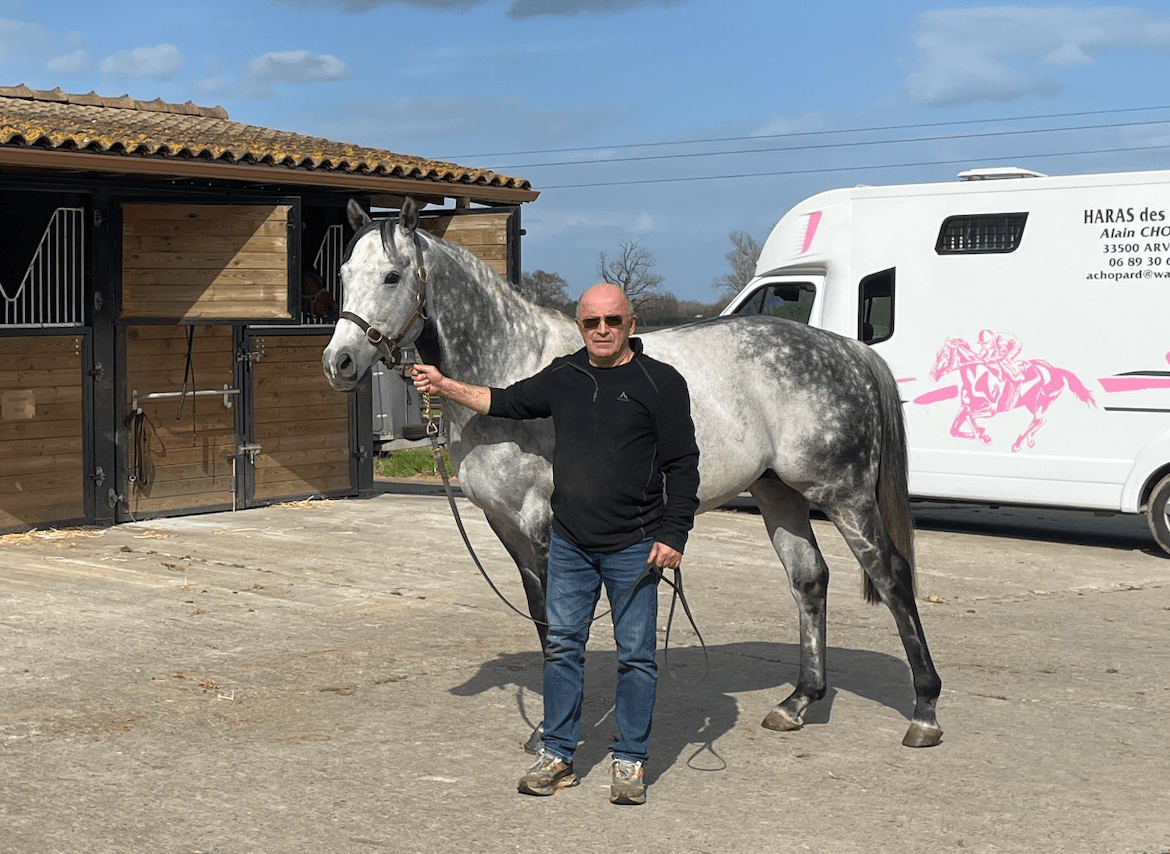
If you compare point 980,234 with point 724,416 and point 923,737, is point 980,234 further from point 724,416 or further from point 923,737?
point 923,737

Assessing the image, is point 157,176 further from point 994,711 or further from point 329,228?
point 994,711

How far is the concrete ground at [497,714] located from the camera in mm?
4898

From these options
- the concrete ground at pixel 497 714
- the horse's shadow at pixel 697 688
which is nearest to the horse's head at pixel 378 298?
the concrete ground at pixel 497 714

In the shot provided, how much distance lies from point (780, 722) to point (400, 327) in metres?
2.40

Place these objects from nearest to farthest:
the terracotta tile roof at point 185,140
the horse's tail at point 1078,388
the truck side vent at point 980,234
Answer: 1. the terracotta tile roof at point 185,140
2. the horse's tail at point 1078,388
3. the truck side vent at point 980,234

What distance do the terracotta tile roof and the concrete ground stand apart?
11.2 feet

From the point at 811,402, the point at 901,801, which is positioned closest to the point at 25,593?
the point at 811,402

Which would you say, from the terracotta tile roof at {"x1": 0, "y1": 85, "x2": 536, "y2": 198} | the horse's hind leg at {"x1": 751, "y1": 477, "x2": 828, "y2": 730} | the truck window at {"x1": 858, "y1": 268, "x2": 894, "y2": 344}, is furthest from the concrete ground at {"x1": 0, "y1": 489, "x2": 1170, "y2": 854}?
the terracotta tile roof at {"x1": 0, "y1": 85, "x2": 536, "y2": 198}

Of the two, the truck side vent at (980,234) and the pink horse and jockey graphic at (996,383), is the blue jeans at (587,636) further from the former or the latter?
the truck side vent at (980,234)

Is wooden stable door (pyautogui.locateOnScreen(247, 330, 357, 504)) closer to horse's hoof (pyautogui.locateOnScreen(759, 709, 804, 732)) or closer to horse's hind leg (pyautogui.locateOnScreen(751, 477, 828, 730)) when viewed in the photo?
horse's hind leg (pyautogui.locateOnScreen(751, 477, 828, 730))

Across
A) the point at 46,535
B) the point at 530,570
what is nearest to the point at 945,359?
the point at 530,570

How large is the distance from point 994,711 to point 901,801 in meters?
1.58

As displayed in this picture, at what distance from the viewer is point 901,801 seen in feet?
17.2

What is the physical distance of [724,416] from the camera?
19.9 ft
